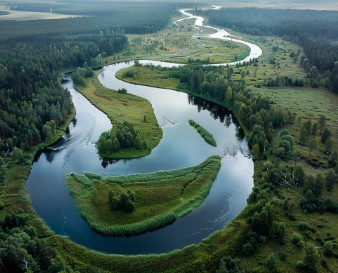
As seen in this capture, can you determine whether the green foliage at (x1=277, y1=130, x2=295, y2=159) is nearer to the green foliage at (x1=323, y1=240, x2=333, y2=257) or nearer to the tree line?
the green foliage at (x1=323, y1=240, x2=333, y2=257)

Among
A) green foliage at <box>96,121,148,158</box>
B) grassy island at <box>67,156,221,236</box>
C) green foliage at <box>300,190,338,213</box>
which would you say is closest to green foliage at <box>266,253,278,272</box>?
green foliage at <box>300,190,338,213</box>

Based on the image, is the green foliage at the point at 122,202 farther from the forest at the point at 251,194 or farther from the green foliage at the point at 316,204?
the green foliage at the point at 316,204

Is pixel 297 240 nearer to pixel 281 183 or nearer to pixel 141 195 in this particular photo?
pixel 281 183

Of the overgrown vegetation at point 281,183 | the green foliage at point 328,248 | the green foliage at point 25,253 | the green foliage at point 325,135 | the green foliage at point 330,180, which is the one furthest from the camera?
the green foliage at point 325,135

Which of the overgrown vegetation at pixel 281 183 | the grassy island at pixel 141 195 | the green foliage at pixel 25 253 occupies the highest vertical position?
the green foliage at pixel 25 253

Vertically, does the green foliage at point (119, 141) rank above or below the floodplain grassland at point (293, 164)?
above

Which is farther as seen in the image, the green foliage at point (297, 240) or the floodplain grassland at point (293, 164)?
the green foliage at point (297, 240)

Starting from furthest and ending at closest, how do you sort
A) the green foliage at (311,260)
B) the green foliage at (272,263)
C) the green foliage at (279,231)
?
A: the green foliage at (279,231)
the green foliage at (272,263)
the green foliage at (311,260)

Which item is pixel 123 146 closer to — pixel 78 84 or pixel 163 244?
pixel 163 244

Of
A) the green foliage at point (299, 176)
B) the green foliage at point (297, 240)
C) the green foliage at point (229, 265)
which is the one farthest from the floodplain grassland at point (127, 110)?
the green foliage at point (297, 240)
